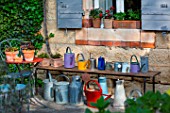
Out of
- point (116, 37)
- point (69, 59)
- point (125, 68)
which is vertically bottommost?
point (125, 68)

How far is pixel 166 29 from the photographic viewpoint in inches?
227

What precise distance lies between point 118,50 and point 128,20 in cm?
47

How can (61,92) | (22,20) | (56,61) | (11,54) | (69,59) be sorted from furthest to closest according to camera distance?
(22,20) < (56,61) < (69,59) < (61,92) < (11,54)

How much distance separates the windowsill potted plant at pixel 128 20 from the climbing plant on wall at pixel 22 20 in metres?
1.25

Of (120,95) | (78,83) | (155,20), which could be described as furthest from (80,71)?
(155,20)

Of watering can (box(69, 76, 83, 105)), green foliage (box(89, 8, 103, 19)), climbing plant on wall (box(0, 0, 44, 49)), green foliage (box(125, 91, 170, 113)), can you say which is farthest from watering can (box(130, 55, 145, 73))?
green foliage (box(125, 91, 170, 113))

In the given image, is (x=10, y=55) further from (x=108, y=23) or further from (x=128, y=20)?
(x=128, y=20)

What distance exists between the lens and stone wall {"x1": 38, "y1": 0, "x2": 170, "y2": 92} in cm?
592

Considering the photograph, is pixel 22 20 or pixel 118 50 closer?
pixel 118 50

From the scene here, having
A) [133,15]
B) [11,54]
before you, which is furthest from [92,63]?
[11,54]

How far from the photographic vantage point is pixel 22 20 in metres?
6.63

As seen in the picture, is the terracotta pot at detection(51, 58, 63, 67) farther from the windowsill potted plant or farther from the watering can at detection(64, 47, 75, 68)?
the windowsill potted plant

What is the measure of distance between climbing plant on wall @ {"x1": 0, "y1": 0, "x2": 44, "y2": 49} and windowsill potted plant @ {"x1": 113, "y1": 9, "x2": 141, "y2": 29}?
4.11 ft

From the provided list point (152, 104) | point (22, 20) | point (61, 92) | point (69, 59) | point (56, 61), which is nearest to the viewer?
point (152, 104)
